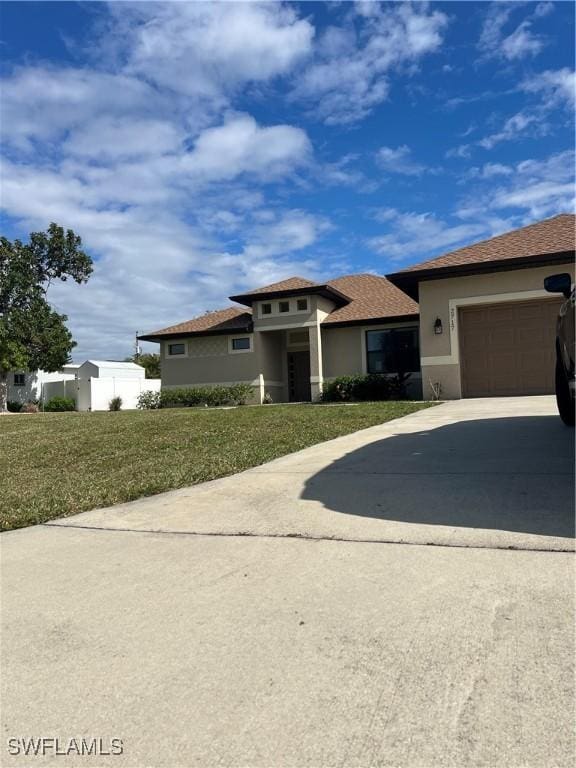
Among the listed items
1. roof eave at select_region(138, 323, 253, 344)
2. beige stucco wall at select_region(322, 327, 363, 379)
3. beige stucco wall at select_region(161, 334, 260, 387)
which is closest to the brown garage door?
beige stucco wall at select_region(322, 327, 363, 379)

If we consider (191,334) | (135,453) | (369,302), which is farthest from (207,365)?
(135,453)

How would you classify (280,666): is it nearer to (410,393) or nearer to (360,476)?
(360,476)

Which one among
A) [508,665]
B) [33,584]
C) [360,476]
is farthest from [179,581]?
[360,476]

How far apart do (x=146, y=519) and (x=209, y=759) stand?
134 inches

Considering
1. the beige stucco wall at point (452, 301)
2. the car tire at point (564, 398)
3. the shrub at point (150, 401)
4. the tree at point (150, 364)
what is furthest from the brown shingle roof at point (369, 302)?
the tree at point (150, 364)

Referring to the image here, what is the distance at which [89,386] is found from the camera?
33250 millimetres

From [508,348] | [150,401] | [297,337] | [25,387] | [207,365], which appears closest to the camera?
[508,348]

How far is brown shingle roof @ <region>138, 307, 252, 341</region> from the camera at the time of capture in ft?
82.6

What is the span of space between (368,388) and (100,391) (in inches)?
727

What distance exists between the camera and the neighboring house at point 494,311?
16516 mm

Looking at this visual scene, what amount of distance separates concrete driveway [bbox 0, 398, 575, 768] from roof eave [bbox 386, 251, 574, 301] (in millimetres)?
12097

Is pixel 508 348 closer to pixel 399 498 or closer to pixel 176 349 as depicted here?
pixel 399 498

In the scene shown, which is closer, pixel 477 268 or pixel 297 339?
pixel 477 268

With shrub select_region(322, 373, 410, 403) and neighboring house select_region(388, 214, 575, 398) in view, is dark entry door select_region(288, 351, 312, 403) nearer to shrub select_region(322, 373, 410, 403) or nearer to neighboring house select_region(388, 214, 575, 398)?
shrub select_region(322, 373, 410, 403)
